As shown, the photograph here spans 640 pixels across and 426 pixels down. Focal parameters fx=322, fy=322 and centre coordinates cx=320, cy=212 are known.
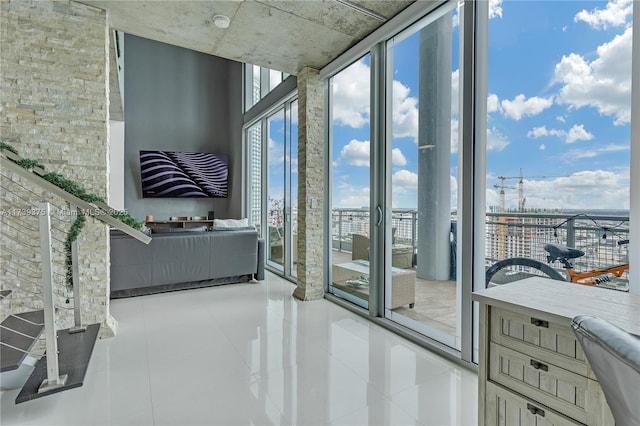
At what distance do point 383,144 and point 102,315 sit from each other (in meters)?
3.02

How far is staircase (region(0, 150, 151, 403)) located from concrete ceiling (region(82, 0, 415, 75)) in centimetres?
168

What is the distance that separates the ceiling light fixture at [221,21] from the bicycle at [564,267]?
3.08 meters

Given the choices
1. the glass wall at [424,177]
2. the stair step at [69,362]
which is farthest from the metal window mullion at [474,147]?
the stair step at [69,362]

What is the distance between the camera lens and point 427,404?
187 centimetres

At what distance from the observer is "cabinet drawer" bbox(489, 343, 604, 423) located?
3.81ft

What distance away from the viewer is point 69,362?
2.09 metres

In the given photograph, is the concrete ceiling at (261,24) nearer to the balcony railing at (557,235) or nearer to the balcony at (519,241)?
the balcony at (519,241)

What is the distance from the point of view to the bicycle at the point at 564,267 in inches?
69.1

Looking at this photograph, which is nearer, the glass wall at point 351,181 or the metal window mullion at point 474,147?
the metal window mullion at point 474,147

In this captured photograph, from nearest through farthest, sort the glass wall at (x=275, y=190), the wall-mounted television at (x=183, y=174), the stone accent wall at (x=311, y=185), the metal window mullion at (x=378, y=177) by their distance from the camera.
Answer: the metal window mullion at (x=378, y=177) < the stone accent wall at (x=311, y=185) < the glass wall at (x=275, y=190) < the wall-mounted television at (x=183, y=174)

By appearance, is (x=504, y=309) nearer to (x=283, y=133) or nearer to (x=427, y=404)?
(x=427, y=404)

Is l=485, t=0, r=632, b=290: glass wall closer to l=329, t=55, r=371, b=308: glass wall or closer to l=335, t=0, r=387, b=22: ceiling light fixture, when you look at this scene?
l=335, t=0, r=387, b=22: ceiling light fixture

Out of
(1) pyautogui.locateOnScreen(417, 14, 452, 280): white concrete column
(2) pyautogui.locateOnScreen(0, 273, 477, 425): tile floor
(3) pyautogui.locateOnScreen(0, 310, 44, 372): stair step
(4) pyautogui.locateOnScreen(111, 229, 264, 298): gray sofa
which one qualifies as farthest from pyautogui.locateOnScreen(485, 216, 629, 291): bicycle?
(4) pyautogui.locateOnScreen(111, 229, 264, 298): gray sofa

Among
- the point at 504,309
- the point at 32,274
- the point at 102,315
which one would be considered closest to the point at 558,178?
the point at 504,309
